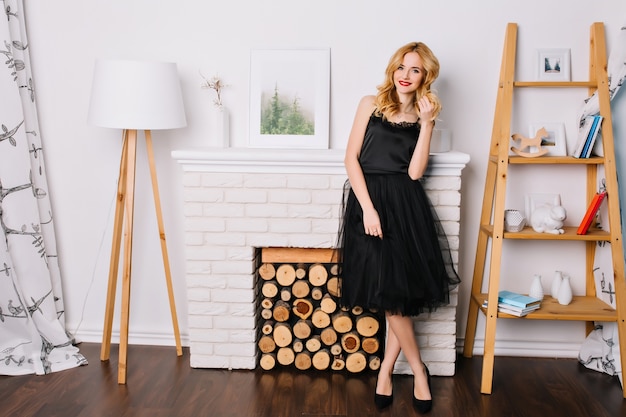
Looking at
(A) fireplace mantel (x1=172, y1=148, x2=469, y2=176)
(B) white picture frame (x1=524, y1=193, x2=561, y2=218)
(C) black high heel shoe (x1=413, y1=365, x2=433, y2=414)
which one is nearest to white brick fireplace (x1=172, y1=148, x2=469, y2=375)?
(A) fireplace mantel (x1=172, y1=148, x2=469, y2=176)

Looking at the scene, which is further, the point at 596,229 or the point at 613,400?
the point at 596,229

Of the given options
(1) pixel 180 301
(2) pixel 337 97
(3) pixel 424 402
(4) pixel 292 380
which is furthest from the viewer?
(1) pixel 180 301

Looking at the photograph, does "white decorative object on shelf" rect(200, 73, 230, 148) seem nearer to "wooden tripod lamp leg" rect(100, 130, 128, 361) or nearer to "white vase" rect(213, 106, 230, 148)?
"white vase" rect(213, 106, 230, 148)

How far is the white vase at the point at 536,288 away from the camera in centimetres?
295

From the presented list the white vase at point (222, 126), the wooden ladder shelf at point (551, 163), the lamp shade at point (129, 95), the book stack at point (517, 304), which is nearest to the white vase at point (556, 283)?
the wooden ladder shelf at point (551, 163)

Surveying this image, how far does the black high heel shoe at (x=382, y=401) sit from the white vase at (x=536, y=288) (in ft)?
2.81

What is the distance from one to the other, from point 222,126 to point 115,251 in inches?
30.5

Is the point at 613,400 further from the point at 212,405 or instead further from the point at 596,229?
the point at 212,405

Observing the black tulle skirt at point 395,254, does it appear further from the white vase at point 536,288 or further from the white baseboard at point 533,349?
the white baseboard at point 533,349

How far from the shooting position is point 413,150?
8.81 ft

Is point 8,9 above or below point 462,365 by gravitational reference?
above

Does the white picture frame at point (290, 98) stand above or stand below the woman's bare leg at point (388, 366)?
above

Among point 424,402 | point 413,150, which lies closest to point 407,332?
point 424,402

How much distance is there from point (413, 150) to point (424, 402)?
1.04 m
